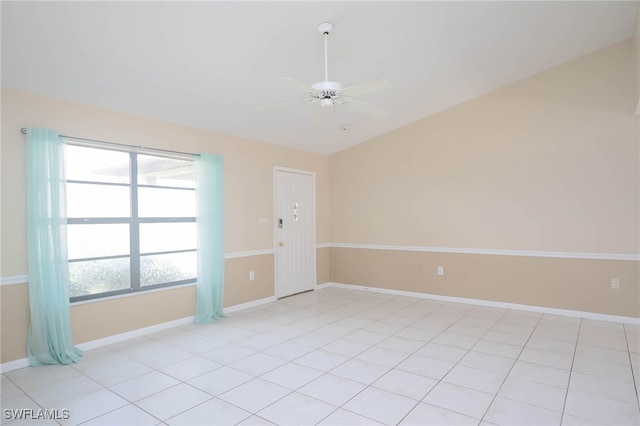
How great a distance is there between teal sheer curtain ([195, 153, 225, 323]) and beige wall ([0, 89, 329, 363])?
0.20 metres

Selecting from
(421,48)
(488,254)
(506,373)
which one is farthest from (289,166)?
(506,373)

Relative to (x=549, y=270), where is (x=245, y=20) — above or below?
above

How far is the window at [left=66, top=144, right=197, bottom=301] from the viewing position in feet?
11.7

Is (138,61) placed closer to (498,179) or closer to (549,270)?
(498,179)

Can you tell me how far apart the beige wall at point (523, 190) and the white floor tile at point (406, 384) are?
8.86ft

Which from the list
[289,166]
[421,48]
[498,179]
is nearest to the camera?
[421,48]

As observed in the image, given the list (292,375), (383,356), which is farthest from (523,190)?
(292,375)

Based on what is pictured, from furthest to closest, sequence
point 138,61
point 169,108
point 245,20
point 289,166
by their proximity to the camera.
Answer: point 289,166 → point 169,108 → point 138,61 → point 245,20

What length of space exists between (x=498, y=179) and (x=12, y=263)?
5.61 meters

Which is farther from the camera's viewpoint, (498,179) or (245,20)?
(498,179)

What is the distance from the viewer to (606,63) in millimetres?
4219

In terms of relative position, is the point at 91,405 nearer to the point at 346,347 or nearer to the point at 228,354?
the point at 228,354

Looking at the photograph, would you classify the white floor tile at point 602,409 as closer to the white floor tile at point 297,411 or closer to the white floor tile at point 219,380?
the white floor tile at point 297,411

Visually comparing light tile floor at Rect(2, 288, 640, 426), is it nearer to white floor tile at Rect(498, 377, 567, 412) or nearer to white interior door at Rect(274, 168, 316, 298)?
white floor tile at Rect(498, 377, 567, 412)
